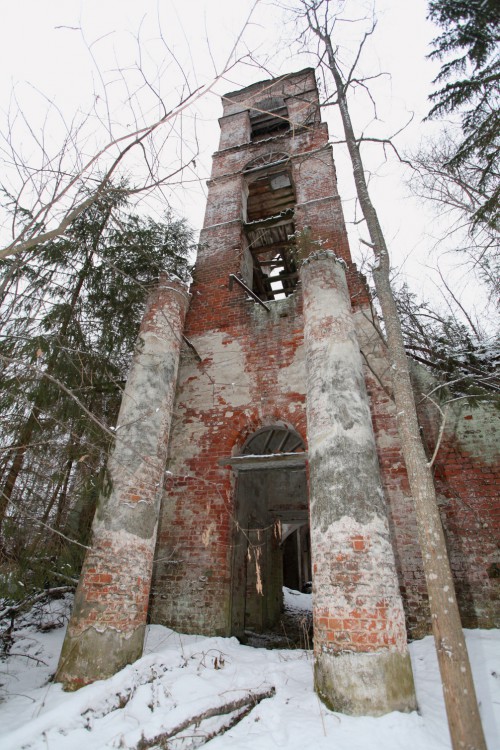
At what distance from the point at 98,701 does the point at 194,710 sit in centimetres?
92

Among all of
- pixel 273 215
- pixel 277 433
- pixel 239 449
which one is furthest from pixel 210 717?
pixel 273 215

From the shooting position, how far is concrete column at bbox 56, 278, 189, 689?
395 cm

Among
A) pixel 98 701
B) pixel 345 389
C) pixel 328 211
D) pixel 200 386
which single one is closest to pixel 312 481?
pixel 345 389

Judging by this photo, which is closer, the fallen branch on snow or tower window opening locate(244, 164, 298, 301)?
the fallen branch on snow

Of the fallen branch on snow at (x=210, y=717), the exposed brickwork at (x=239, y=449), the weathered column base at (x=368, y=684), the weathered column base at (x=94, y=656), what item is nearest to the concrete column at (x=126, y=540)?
the weathered column base at (x=94, y=656)

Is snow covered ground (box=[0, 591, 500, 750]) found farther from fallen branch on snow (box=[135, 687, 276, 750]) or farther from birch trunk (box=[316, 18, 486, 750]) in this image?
birch trunk (box=[316, 18, 486, 750])

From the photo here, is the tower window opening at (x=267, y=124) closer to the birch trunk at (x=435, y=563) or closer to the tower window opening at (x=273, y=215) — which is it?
the tower window opening at (x=273, y=215)

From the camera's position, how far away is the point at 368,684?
10.3 feet

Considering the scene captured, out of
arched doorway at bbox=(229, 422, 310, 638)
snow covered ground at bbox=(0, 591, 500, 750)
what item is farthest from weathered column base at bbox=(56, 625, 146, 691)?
arched doorway at bbox=(229, 422, 310, 638)

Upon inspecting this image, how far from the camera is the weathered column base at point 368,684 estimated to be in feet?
10.0

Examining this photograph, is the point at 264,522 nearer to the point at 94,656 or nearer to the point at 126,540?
the point at 126,540

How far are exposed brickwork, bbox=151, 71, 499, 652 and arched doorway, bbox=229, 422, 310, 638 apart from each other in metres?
0.86

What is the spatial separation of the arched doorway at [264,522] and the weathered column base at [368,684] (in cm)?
342

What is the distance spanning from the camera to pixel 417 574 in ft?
15.8
